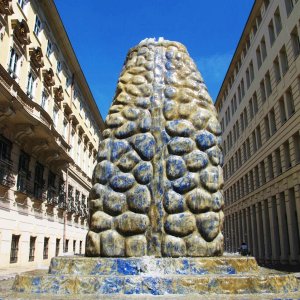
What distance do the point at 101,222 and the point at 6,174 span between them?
38.6 ft

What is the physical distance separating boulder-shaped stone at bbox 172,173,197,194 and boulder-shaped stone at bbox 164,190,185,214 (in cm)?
9

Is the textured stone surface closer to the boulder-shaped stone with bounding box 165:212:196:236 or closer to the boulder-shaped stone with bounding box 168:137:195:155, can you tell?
the boulder-shaped stone with bounding box 165:212:196:236

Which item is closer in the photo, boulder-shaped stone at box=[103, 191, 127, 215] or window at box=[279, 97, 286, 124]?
boulder-shaped stone at box=[103, 191, 127, 215]

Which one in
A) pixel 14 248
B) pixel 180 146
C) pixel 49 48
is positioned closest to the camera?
pixel 180 146

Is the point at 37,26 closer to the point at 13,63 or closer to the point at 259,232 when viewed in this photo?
the point at 13,63

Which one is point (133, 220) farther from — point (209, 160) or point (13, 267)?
point (13, 267)

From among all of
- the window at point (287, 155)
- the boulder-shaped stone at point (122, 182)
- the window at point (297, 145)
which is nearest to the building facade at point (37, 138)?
the boulder-shaped stone at point (122, 182)

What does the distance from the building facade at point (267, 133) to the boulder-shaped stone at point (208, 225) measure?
18524mm

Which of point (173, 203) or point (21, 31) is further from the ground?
point (21, 31)

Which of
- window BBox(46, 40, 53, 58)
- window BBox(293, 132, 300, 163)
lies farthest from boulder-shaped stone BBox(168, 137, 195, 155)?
window BBox(46, 40, 53, 58)

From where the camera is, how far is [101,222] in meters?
4.85

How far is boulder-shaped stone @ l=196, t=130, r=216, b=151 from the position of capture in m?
5.16

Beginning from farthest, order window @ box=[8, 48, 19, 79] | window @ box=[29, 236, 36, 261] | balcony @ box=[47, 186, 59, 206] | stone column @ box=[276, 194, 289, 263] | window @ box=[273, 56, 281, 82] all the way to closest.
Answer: window @ box=[273, 56, 281, 82] → stone column @ box=[276, 194, 289, 263] → balcony @ box=[47, 186, 59, 206] → window @ box=[29, 236, 36, 261] → window @ box=[8, 48, 19, 79]

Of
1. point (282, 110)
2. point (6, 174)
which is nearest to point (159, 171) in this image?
point (6, 174)
